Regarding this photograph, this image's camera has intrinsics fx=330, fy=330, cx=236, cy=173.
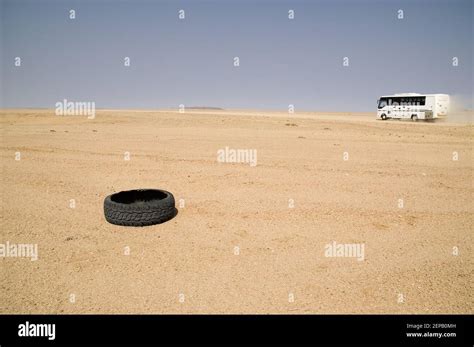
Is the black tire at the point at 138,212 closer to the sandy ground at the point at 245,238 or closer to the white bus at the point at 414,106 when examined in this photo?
the sandy ground at the point at 245,238

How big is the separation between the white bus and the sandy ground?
24.7 metres

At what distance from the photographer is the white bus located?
32875 millimetres

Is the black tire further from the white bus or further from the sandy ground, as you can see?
the white bus

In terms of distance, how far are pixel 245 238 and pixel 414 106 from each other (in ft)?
113

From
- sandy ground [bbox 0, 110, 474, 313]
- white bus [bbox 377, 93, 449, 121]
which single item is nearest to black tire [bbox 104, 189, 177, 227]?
sandy ground [bbox 0, 110, 474, 313]

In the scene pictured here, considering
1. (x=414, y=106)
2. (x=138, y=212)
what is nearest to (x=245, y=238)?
(x=138, y=212)

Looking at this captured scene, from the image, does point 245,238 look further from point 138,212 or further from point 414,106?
point 414,106

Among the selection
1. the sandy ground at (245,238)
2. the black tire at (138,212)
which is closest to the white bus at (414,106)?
the sandy ground at (245,238)

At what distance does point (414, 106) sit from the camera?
3394 centimetres

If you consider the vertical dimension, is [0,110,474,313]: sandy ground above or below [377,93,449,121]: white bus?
below

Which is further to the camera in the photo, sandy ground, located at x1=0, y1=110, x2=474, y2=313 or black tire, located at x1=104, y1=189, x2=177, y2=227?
black tire, located at x1=104, y1=189, x2=177, y2=227

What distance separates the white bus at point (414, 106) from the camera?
32.9 meters

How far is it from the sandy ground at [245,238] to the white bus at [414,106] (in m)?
24.7
